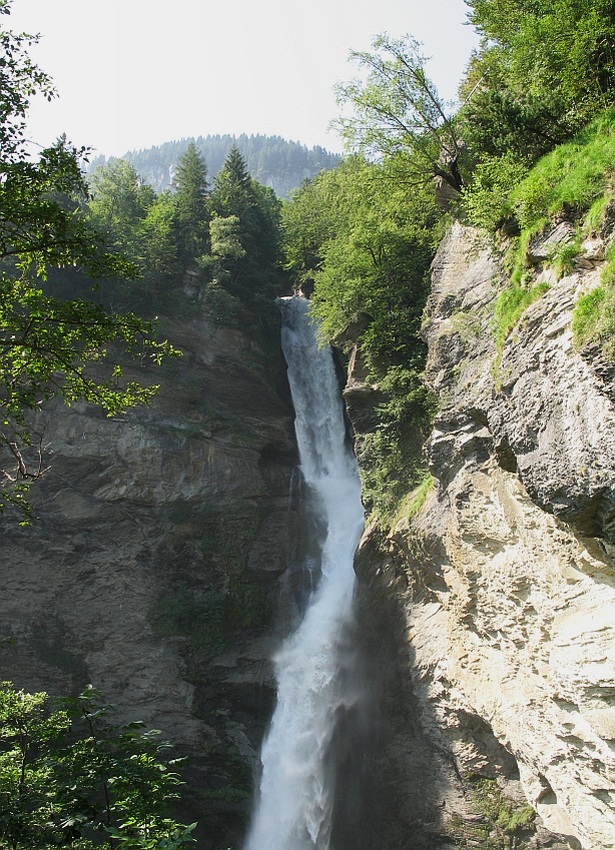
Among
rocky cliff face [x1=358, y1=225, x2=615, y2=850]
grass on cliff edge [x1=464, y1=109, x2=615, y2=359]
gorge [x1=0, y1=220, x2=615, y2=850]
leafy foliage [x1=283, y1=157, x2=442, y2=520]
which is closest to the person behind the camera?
grass on cliff edge [x1=464, y1=109, x2=615, y2=359]

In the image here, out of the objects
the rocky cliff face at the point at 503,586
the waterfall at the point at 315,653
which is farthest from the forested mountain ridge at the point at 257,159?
the rocky cliff face at the point at 503,586

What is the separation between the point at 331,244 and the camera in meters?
21.6

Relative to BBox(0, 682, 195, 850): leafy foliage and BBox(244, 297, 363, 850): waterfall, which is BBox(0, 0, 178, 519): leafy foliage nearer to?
BBox(0, 682, 195, 850): leafy foliage

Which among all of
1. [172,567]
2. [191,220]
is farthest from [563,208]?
[191,220]

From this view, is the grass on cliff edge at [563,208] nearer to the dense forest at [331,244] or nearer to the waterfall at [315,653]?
the dense forest at [331,244]

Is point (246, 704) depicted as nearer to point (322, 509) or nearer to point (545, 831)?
point (322, 509)

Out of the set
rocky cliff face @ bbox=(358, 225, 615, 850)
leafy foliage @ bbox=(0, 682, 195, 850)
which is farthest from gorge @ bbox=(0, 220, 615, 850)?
leafy foliage @ bbox=(0, 682, 195, 850)

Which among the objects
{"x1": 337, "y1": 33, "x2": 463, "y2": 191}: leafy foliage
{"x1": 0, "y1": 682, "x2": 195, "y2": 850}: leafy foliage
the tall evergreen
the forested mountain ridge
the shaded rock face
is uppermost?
the forested mountain ridge

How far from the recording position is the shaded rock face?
18844 millimetres

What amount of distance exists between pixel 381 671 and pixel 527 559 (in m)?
6.80

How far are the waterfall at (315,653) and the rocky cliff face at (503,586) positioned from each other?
2292mm

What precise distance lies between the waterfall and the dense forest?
380 cm

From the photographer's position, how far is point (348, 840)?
1555cm

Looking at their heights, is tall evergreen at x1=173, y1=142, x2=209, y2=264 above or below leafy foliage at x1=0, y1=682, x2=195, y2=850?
above
